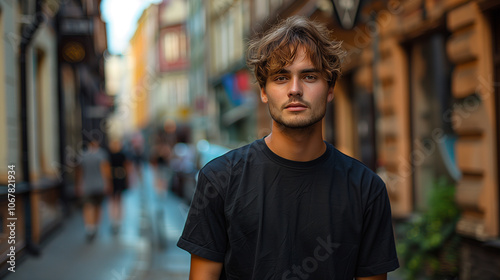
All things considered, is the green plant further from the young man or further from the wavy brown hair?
the wavy brown hair

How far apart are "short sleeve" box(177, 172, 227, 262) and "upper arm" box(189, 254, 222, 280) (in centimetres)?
3

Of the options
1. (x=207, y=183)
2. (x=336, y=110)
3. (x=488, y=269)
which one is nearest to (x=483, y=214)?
(x=488, y=269)

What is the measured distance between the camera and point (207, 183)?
2102mm

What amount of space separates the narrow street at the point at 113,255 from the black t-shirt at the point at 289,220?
4487mm

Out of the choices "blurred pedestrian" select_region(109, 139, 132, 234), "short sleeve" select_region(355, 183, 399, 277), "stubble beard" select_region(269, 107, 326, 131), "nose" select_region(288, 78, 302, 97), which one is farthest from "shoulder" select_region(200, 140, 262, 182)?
"blurred pedestrian" select_region(109, 139, 132, 234)

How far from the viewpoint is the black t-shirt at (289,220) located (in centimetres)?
204

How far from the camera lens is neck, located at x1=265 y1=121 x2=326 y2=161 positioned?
2.12 m

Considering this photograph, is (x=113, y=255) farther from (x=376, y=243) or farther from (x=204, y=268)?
(x=376, y=243)

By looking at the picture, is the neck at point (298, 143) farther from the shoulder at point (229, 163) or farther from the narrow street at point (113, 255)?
the narrow street at point (113, 255)

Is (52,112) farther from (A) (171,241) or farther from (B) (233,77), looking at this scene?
(B) (233,77)

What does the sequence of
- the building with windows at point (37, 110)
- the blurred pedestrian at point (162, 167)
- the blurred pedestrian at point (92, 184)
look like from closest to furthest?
the building with windows at point (37, 110), the blurred pedestrian at point (92, 184), the blurred pedestrian at point (162, 167)

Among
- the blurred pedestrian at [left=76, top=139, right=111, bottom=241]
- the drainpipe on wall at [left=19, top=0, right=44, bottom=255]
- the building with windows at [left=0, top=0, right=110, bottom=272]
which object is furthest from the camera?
the blurred pedestrian at [left=76, top=139, right=111, bottom=241]

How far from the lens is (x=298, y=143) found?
83.6 inches

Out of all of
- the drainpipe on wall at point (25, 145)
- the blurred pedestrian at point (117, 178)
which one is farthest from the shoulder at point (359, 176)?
the blurred pedestrian at point (117, 178)
